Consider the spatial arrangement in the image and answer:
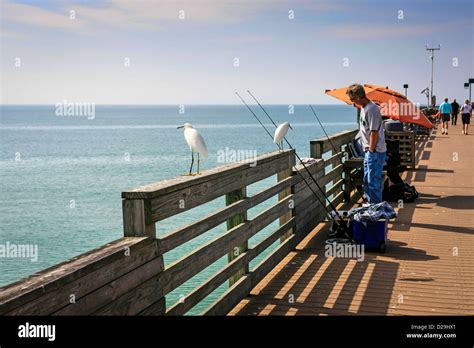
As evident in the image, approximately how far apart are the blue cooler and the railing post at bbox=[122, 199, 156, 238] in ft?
13.0

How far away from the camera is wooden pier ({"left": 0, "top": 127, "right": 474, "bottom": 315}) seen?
3.24 m

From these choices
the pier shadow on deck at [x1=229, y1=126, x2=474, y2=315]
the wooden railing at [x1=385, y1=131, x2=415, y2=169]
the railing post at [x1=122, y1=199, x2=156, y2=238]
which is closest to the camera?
the railing post at [x1=122, y1=199, x2=156, y2=238]

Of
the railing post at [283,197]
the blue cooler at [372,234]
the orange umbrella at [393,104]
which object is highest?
the orange umbrella at [393,104]

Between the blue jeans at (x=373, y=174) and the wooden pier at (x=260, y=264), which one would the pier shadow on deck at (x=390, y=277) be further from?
the blue jeans at (x=373, y=174)

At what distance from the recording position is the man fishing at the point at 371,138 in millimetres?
7707

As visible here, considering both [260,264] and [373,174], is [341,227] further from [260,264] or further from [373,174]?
[260,264]

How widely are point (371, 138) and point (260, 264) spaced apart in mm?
2689

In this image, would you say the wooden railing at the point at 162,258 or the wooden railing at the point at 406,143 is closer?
the wooden railing at the point at 162,258

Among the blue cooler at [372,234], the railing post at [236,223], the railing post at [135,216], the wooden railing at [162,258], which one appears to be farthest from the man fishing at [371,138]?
the railing post at [135,216]

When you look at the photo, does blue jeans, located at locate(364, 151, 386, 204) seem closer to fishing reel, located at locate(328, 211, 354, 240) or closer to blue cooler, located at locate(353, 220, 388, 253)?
fishing reel, located at locate(328, 211, 354, 240)

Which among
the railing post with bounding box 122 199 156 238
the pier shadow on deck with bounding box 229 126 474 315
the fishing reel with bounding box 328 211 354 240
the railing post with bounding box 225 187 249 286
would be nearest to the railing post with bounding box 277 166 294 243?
the pier shadow on deck with bounding box 229 126 474 315

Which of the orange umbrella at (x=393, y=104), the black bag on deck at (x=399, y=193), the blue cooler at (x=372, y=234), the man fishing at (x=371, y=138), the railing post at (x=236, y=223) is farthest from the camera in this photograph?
the orange umbrella at (x=393, y=104)

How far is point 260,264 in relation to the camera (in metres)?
6.10

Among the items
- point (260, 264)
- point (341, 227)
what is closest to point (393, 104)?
point (341, 227)
